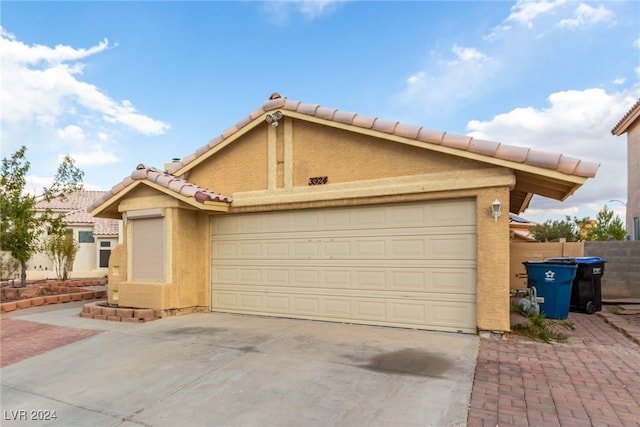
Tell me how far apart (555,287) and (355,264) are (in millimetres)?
4398

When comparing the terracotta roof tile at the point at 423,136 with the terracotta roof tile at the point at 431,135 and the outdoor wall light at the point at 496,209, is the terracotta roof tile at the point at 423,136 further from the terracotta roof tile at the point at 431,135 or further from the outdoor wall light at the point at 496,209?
the outdoor wall light at the point at 496,209

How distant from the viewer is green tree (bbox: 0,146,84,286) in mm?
12531

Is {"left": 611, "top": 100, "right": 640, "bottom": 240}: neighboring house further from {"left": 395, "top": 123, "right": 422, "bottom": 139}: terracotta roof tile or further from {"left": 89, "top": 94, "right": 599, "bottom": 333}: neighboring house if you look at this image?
{"left": 395, "top": 123, "right": 422, "bottom": 139}: terracotta roof tile

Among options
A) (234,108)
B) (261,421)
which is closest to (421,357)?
(261,421)

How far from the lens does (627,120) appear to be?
15961mm

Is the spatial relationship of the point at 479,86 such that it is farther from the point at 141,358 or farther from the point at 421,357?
the point at 141,358

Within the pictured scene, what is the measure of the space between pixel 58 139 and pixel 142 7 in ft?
25.9

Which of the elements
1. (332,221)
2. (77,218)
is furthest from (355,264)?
(77,218)

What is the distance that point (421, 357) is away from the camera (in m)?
5.24

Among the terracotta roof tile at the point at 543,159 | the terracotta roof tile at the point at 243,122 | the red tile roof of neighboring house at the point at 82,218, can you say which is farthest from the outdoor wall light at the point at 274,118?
the red tile roof of neighboring house at the point at 82,218

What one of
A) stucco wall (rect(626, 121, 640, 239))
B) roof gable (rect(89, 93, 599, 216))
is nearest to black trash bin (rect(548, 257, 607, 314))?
roof gable (rect(89, 93, 599, 216))

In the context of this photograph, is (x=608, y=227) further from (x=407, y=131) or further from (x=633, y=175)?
(x=407, y=131)

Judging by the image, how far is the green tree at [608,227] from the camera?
62.7 feet

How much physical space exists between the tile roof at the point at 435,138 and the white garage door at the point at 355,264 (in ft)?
3.57
